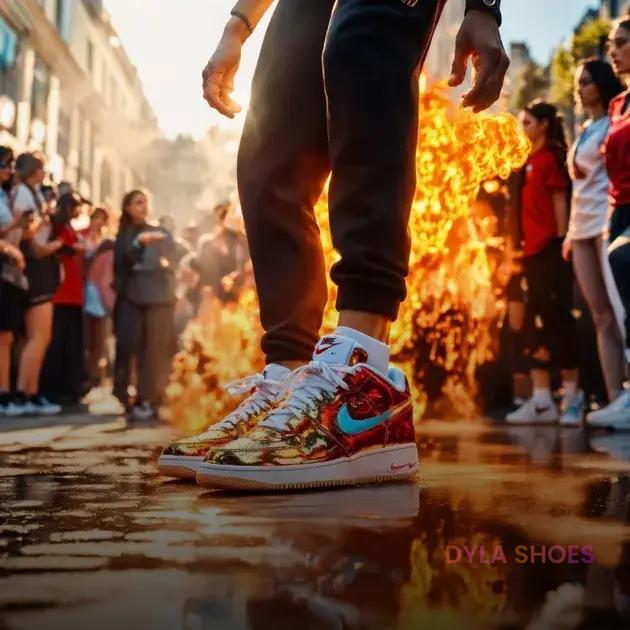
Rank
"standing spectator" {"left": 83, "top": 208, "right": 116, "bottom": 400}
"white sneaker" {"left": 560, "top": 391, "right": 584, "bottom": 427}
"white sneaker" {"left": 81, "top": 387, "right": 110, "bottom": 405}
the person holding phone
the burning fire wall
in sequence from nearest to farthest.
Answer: the person holding phone → "white sneaker" {"left": 560, "top": 391, "right": 584, "bottom": 427} → the burning fire wall → "white sneaker" {"left": 81, "top": 387, "right": 110, "bottom": 405} → "standing spectator" {"left": 83, "top": 208, "right": 116, "bottom": 400}

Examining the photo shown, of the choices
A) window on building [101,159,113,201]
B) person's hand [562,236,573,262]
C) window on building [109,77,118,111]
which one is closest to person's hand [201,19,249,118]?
person's hand [562,236,573,262]

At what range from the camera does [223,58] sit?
219 cm

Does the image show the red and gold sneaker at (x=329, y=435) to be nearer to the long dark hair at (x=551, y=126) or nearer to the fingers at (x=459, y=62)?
the fingers at (x=459, y=62)

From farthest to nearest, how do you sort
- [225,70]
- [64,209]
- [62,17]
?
[62,17] → [64,209] → [225,70]

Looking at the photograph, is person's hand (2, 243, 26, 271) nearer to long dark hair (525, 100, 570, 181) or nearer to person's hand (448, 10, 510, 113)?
long dark hair (525, 100, 570, 181)

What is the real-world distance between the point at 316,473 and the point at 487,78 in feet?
2.72

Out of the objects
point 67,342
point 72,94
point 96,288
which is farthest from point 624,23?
point 72,94

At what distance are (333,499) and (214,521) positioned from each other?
27 centimetres

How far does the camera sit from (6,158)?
542 centimetres

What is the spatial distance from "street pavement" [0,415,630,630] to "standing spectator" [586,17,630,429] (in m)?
1.98

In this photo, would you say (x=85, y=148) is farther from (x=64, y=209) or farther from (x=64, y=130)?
(x=64, y=209)

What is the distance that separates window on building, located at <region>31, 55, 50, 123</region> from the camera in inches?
790

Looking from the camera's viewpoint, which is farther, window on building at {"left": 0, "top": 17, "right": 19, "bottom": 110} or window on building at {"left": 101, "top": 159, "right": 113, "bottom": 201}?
window on building at {"left": 101, "top": 159, "right": 113, "bottom": 201}

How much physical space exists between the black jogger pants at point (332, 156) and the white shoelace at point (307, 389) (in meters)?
0.15
